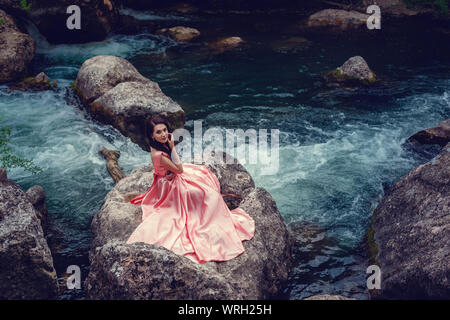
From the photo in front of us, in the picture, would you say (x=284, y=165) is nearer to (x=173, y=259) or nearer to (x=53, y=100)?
→ (x=173, y=259)

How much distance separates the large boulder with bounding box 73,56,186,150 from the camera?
10859mm

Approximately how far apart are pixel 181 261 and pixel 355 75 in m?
11.2

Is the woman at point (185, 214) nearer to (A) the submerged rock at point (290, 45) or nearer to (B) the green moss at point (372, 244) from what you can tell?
(B) the green moss at point (372, 244)

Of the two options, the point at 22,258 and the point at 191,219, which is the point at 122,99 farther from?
the point at 22,258

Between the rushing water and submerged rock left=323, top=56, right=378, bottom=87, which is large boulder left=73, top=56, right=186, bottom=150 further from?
submerged rock left=323, top=56, right=378, bottom=87

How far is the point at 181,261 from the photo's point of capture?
4832mm

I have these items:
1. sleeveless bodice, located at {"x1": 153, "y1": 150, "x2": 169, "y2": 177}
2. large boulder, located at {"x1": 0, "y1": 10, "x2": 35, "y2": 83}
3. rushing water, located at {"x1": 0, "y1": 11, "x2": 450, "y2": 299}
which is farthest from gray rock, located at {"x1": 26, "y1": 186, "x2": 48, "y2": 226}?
large boulder, located at {"x1": 0, "y1": 10, "x2": 35, "y2": 83}

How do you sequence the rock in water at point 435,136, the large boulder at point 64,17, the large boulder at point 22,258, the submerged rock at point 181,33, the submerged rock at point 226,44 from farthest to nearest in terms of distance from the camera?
the submerged rock at point 181,33, the submerged rock at point 226,44, the large boulder at point 64,17, the rock in water at point 435,136, the large boulder at point 22,258

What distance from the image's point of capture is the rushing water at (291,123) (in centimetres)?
788

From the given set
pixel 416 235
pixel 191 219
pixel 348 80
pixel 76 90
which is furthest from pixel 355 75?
pixel 191 219

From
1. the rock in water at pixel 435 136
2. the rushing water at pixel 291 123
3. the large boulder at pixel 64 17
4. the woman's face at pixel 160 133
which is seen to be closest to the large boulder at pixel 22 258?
the rushing water at pixel 291 123

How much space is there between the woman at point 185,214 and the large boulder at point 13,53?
899 cm

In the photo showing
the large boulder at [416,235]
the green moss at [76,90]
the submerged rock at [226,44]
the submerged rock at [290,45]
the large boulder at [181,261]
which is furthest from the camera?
the submerged rock at [290,45]

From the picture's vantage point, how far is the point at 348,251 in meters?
7.49
